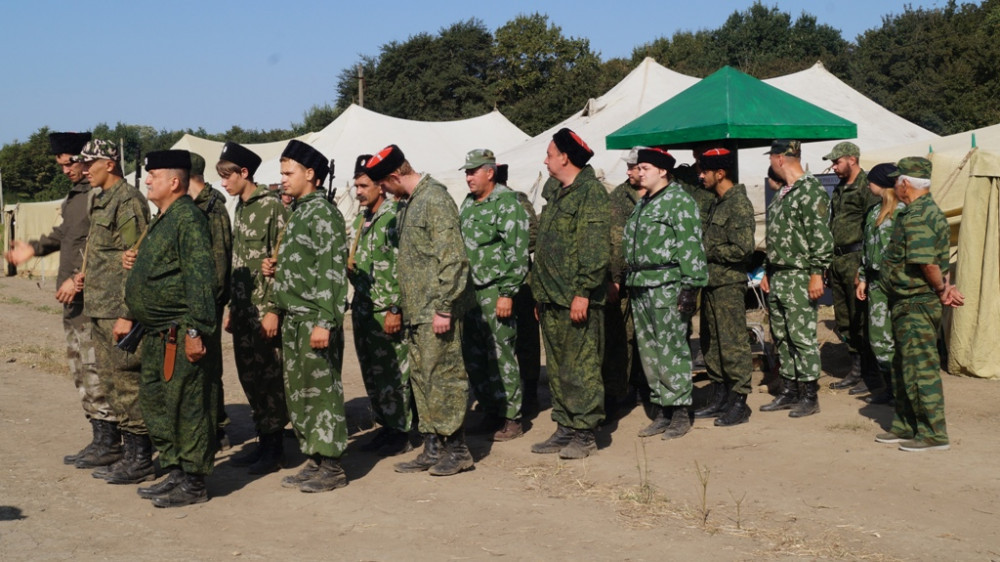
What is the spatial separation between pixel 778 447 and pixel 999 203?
387cm

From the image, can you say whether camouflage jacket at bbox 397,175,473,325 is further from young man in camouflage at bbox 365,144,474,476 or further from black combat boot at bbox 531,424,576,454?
black combat boot at bbox 531,424,576,454

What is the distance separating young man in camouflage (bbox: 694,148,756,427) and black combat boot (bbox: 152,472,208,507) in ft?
12.3

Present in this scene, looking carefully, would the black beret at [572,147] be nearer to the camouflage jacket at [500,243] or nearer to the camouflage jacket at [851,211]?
the camouflage jacket at [500,243]

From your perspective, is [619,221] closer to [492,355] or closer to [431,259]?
[492,355]

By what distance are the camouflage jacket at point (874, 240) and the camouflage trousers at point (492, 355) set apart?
271cm

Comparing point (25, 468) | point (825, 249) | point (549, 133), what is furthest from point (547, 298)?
point (549, 133)

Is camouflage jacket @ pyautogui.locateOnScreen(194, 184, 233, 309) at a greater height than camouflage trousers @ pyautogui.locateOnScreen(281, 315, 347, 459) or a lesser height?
greater

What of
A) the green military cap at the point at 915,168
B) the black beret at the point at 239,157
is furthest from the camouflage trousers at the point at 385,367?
the green military cap at the point at 915,168

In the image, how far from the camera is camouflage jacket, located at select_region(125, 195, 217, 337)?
5609 mm

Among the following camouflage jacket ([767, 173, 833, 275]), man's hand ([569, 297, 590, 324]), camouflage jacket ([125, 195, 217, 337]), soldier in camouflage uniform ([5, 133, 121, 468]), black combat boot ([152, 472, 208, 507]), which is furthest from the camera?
camouflage jacket ([767, 173, 833, 275])

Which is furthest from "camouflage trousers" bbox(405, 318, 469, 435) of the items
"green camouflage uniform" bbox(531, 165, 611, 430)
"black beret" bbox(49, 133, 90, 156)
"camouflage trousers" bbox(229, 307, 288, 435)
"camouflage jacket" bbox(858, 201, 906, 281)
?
"camouflage jacket" bbox(858, 201, 906, 281)

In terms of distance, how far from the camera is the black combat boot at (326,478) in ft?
19.6

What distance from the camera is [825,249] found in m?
7.59

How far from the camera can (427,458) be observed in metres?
6.42
